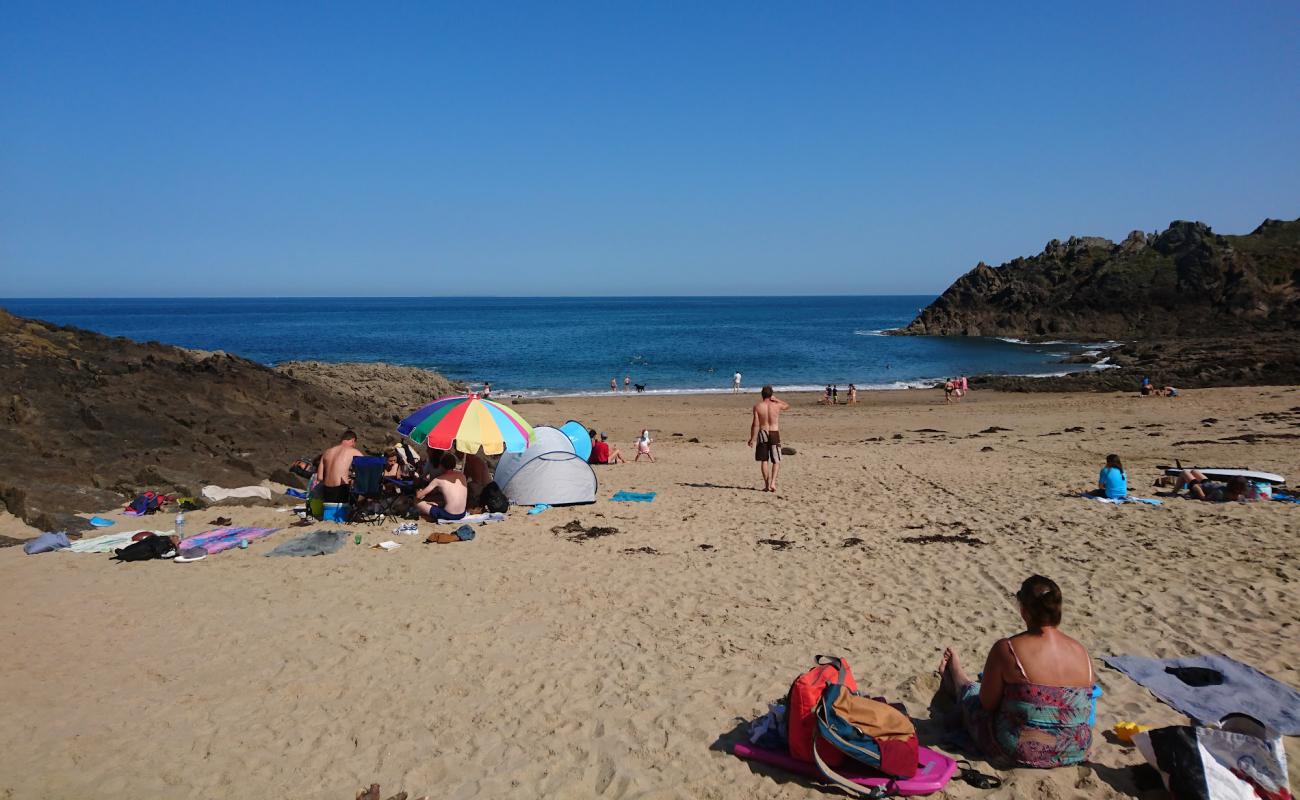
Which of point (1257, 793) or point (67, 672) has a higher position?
point (1257, 793)

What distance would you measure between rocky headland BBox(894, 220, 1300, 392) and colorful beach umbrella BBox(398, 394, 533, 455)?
29.7 metres

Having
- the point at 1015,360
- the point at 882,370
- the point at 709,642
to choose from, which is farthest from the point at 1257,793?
the point at 1015,360

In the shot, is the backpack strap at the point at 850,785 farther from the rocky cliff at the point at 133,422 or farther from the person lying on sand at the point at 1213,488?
the rocky cliff at the point at 133,422

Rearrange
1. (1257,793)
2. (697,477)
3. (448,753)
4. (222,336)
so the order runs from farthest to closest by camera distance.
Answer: (222,336)
(697,477)
(448,753)
(1257,793)

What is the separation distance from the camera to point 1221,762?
169 inches

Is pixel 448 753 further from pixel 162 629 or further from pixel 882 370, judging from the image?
pixel 882 370

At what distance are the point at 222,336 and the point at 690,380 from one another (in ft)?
212

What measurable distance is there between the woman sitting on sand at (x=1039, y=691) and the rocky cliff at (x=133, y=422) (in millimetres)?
10698

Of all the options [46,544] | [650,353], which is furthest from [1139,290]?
[46,544]

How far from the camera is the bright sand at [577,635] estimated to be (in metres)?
5.00

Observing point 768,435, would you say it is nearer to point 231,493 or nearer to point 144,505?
point 231,493

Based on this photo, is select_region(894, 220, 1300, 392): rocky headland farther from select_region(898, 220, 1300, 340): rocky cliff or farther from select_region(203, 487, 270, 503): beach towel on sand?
select_region(203, 487, 270, 503): beach towel on sand

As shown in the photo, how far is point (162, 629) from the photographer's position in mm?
7184

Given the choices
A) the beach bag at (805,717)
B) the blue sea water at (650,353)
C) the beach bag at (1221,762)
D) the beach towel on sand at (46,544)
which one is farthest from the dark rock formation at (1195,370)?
the beach towel on sand at (46,544)
